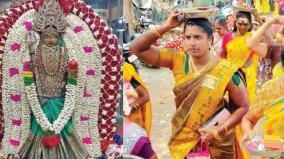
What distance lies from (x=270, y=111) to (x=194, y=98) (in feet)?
1.91

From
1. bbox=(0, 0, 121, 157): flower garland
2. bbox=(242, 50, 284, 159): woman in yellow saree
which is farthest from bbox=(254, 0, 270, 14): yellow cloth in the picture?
bbox=(0, 0, 121, 157): flower garland

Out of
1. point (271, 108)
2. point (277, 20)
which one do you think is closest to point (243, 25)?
point (277, 20)

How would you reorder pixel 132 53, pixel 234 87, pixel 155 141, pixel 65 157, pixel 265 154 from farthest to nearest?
pixel 155 141
pixel 132 53
pixel 234 87
pixel 65 157
pixel 265 154

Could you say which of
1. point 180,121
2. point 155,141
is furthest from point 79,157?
point 155,141

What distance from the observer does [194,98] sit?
351 cm

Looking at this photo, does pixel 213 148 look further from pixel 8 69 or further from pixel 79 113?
pixel 8 69

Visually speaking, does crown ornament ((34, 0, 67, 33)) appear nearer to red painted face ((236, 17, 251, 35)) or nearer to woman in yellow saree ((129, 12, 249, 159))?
woman in yellow saree ((129, 12, 249, 159))

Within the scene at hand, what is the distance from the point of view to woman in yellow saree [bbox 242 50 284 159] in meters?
3.01

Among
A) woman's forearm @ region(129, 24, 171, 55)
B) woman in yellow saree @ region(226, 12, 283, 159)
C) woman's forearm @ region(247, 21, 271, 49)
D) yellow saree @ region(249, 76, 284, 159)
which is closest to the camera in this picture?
yellow saree @ region(249, 76, 284, 159)

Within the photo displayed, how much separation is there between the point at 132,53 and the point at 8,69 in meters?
0.97

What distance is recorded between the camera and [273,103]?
307 cm

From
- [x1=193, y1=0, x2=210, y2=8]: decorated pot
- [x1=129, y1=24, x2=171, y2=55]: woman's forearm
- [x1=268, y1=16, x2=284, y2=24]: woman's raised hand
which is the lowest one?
[x1=129, y1=24, x2=171, y2=55]: woman's forearm

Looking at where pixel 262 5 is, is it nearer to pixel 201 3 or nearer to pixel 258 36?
pixel 258 36

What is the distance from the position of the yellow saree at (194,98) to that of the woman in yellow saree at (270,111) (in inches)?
11.8
